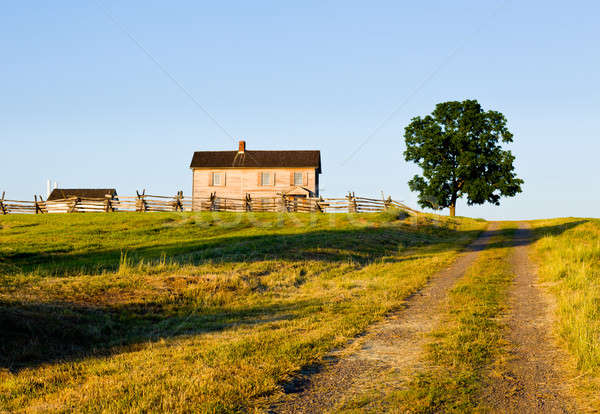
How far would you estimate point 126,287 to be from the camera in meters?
13.4

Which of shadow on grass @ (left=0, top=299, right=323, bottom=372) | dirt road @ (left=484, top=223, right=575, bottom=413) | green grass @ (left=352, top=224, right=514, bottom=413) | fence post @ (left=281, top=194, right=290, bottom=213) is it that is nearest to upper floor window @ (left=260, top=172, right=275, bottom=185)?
fence post @ (left=281, top=194, right=290, bottom=213)

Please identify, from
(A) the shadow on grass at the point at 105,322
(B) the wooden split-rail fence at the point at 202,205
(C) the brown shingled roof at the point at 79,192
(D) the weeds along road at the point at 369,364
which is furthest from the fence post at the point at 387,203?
(C) the brown shingled roof at the point at 79,192

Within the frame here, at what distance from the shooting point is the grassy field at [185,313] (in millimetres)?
6398

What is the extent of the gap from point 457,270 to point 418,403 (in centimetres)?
1270

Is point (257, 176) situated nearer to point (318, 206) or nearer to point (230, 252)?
point (318, 206)

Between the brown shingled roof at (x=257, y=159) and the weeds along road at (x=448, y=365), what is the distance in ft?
135

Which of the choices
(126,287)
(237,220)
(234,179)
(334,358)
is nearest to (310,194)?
(234,179)

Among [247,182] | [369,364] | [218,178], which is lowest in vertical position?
[369,364]

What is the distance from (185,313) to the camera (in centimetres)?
1191

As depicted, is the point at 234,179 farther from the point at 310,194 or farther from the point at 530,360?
the point at 530,360

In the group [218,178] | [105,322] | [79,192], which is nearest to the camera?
[105,322]

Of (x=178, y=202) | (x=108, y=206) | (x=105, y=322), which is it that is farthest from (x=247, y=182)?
(x=105, y=322)

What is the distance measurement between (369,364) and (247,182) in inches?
1823

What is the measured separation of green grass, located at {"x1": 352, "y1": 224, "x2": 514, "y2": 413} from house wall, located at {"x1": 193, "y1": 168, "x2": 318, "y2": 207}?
128 feet
